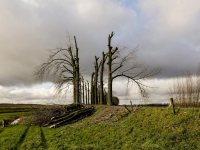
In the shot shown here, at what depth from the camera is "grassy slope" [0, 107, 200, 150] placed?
7984 mm

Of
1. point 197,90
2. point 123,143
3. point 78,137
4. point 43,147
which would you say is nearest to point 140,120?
point 123,143

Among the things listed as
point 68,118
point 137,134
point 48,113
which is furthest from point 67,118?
point 137,134

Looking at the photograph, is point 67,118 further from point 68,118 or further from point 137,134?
point 137,134

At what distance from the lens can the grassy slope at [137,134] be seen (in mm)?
7984

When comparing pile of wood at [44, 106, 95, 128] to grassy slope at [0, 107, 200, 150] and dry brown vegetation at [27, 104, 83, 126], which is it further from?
grassy slope at [0, 107, 200, 150]

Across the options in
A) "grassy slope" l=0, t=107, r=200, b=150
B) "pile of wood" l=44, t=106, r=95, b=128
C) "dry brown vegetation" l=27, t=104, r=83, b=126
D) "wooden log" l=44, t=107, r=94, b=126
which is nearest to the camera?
"grassy slope" l=0, t=107, r=200, b=150

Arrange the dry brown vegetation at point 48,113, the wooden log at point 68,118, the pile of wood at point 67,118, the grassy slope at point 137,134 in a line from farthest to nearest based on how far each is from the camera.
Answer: the dry brown vegetation at point 48,113 < the wooden log at point 68,118 < the pile of wood at point 67,118 < the grassy slope at point 137,134

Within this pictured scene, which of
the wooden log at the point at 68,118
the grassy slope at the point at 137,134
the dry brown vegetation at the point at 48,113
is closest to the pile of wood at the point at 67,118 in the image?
the wooden log at the point at 68,118

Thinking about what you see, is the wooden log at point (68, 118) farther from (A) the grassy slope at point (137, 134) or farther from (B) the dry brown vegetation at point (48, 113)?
(A) the grassy slope at point (137, 134)

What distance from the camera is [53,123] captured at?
1593cm

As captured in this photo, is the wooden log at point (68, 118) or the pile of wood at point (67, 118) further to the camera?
the wooden log at point (68, 118)

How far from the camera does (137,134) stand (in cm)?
920

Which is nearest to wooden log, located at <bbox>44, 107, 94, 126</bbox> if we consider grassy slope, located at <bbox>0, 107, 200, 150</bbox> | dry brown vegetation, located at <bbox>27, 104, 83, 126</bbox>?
dry brown vegetation, located at <bbox>27, 104, 83, 126</bbox>

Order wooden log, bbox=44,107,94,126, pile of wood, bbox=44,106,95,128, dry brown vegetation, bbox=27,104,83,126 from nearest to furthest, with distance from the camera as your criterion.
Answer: pile of wood, bbox=44,106,95,128, wooden log, bbox=44,107,94,126, dry brown vegetation, bbox=27,104,83,126
